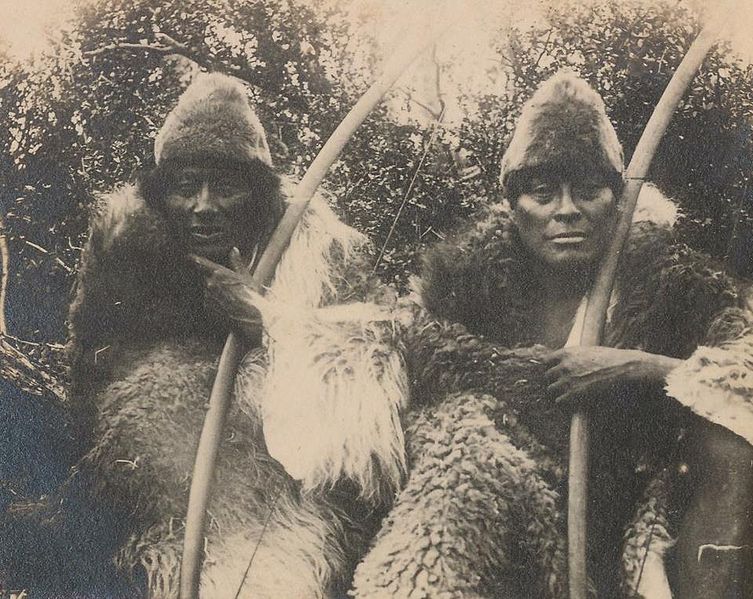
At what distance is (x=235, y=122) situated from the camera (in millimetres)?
2992

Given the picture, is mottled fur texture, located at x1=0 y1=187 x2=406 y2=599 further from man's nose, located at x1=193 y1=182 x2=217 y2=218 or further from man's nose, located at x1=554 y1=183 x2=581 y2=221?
man's nose, located at x1=554 y1=183 x2=581 y2=221

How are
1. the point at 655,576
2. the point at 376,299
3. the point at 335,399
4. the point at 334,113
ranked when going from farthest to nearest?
the point at 334,113 → the point at 376,299 → the point at 335,399 → the point at 655,576

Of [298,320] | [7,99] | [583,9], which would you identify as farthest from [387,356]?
[7,99]

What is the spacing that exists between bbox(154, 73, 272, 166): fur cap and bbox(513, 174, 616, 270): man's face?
0.93m

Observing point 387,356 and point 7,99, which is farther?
point 7,99

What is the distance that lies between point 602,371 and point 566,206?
0.54 metres

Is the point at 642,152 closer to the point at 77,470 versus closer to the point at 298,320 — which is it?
the point at 298,320

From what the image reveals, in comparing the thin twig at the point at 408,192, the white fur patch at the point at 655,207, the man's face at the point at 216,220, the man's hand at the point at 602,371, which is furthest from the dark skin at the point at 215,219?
the white fur patch at the point at 655,207

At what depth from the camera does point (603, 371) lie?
2781mm

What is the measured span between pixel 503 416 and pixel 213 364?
0.96m

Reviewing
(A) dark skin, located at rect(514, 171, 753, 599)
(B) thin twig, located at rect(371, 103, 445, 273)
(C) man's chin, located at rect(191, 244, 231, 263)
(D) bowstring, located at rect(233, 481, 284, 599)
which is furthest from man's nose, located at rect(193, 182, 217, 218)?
(A) dark skin, located at rect(514, 171, 753, 599)

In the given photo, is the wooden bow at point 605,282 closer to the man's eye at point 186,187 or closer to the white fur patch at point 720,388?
the white fur patch at point 720,388

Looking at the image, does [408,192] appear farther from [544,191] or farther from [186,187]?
[186,187]

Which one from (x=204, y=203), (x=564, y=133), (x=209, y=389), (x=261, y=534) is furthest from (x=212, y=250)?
(x=564, y=133)
